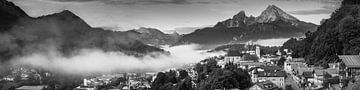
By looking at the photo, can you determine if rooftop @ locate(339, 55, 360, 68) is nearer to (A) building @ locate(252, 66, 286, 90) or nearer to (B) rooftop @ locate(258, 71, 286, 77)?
(A) building @ locate(252, 66, 286, 90)

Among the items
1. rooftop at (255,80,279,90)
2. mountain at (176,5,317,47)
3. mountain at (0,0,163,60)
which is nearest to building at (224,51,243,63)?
rooftop at (255,80,279,90)

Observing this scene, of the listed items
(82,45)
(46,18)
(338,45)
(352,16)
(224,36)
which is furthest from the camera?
(224,36)

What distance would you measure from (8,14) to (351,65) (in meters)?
117

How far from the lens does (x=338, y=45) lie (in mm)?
44938

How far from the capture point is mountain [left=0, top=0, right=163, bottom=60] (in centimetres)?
11737

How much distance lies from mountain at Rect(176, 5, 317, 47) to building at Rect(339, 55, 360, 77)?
96948 millimetres

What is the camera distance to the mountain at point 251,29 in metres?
140

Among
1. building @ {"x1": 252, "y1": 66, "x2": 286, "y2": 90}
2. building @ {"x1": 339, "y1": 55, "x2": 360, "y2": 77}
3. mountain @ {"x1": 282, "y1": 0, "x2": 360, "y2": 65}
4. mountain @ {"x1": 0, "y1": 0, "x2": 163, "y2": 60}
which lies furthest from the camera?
mountain @ {"x1": 0, "y1": 0, "x2": 163, "y2": 60}

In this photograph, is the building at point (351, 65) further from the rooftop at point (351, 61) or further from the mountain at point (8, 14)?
the mountain at point (8, 14)

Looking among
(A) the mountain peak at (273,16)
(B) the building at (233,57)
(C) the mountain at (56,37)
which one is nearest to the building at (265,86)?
(B) the building at (233,57)

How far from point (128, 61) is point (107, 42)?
1509 centimetres

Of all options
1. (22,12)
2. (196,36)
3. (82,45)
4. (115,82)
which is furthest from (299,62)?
(196,36)

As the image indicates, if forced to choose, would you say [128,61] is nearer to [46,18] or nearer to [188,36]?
[46,18]

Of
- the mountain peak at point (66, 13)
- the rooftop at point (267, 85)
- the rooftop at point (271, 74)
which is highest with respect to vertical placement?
the mountain peak at point (66, 13)
